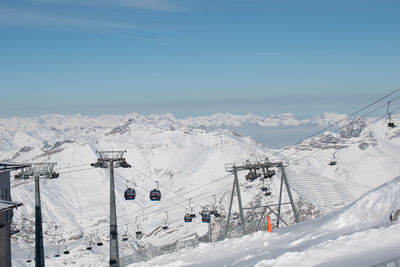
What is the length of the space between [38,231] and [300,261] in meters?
26.0

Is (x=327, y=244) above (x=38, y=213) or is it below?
below

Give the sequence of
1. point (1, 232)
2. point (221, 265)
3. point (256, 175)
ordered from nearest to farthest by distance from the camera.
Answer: point (221, 265) → point (1, 232) → point (256, 175)

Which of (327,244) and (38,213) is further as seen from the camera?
(38,213)

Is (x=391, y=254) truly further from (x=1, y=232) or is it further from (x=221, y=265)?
(x=1, y=232)

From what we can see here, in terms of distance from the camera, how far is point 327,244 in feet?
68.2

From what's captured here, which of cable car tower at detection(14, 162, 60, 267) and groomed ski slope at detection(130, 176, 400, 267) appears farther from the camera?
cable car tower at detection(14, 162, 60, 267)

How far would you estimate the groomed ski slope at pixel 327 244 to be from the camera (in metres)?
19.5

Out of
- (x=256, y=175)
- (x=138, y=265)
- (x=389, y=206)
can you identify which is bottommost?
(x=138, y=265)

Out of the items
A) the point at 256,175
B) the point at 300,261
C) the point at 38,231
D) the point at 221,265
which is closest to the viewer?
the point at 300,261

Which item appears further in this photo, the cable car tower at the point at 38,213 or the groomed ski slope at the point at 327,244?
the cable car tower at the point at 38,213

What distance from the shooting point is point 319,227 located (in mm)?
27125

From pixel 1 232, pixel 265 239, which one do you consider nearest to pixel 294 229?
pixel 265 239

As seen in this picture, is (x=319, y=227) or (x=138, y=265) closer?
(x=319, y=227)

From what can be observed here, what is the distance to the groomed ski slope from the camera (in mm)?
19547
